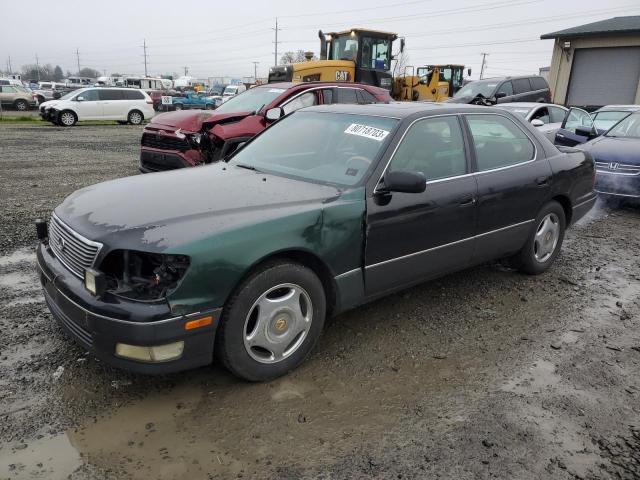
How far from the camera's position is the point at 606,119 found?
434 inches

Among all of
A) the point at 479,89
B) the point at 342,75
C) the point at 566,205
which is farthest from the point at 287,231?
the point at 479,89

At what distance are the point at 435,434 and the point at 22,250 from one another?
458cm

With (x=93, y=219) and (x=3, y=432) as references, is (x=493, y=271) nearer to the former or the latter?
(x=93, y=219)

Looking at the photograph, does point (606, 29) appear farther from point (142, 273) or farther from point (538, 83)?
point (142, 273)

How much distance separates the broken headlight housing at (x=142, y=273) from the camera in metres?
2.67

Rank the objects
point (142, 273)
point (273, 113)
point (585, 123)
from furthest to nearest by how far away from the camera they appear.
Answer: point (585, 123) < point (273, 113) < point (142, 273)

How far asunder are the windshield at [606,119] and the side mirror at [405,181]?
9.36 meters

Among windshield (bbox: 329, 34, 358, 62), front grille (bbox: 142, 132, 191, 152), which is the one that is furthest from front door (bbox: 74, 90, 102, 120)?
front grille (bbox: 142, 132, 191, 152)

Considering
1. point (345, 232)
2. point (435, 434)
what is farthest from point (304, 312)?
point (435, 434)

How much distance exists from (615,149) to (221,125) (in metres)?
6.23

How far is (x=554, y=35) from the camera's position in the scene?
23.5m

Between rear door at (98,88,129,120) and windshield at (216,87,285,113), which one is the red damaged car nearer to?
windshield at (216,87,285,113)

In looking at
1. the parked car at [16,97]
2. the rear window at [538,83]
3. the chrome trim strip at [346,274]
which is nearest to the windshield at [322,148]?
the chrome trim strip at [346,274]

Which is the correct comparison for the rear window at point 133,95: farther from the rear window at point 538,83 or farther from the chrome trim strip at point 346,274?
the chrome trim strip at point 346,274
